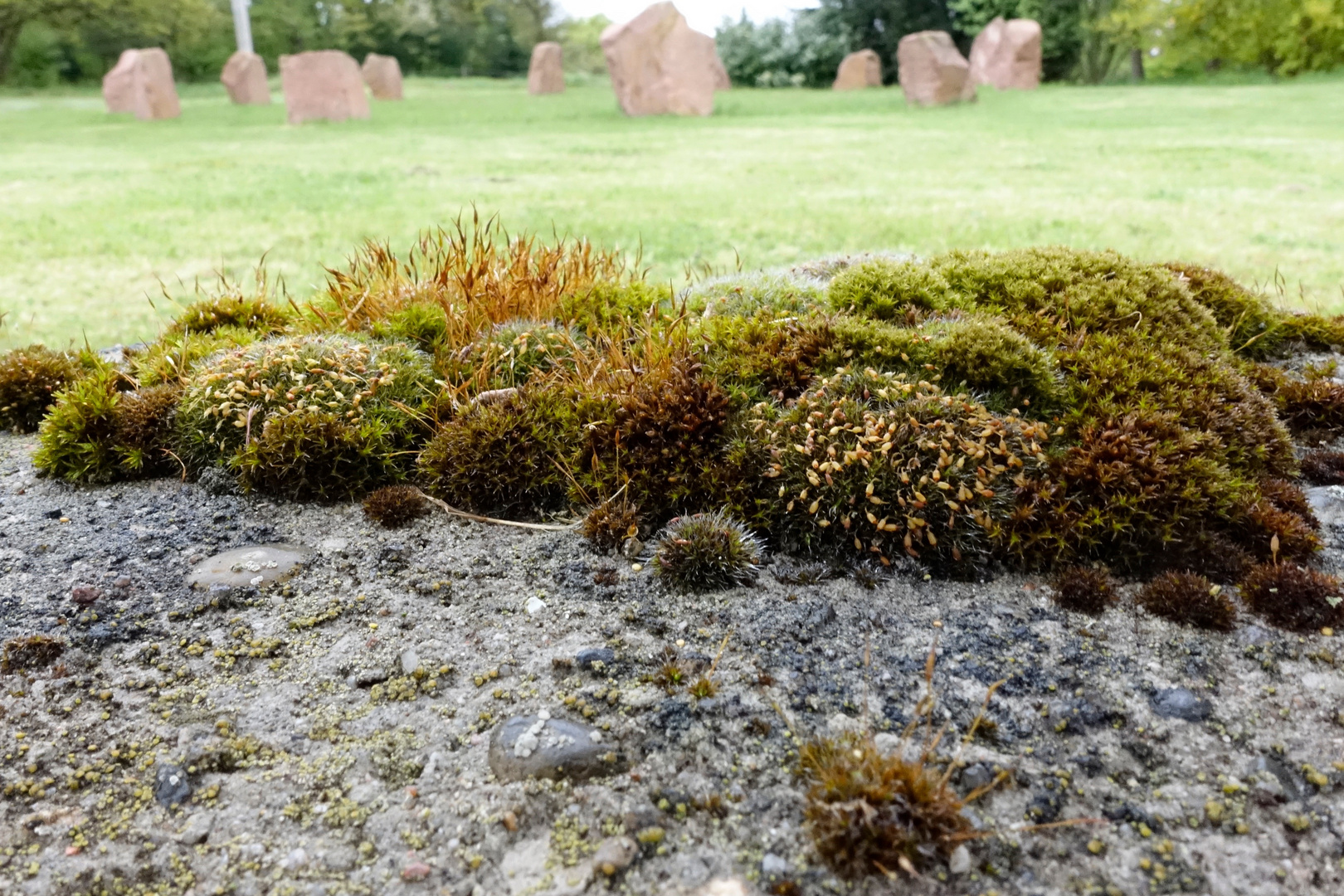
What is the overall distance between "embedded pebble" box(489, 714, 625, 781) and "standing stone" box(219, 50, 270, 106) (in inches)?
1314

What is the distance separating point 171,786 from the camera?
8.93 feet

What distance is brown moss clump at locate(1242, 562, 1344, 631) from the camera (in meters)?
3.29

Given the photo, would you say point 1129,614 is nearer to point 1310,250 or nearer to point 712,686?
point 712,686

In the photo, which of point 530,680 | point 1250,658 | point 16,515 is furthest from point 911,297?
point 16,515

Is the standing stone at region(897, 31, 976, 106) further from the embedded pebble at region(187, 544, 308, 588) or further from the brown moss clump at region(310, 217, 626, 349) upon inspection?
the embedded pebble at region(187, 544, 308, 588)

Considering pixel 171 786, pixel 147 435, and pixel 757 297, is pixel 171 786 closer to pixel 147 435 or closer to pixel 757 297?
pixel 147 435

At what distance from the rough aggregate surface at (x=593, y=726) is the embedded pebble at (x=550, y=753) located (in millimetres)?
13

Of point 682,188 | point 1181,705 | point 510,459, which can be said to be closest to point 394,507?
point 510,459

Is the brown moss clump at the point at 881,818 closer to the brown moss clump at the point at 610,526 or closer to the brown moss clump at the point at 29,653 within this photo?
the brown moss clump at the point at 610,526

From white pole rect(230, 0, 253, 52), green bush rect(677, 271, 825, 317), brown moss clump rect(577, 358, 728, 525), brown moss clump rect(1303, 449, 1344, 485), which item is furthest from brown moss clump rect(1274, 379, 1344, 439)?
white pole rect(230, 0, 253, 52)

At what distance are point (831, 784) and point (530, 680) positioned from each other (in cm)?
114

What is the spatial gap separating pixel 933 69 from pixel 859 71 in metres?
8.51

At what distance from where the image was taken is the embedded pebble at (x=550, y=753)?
8.95 ft

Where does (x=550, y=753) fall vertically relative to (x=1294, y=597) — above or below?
below
